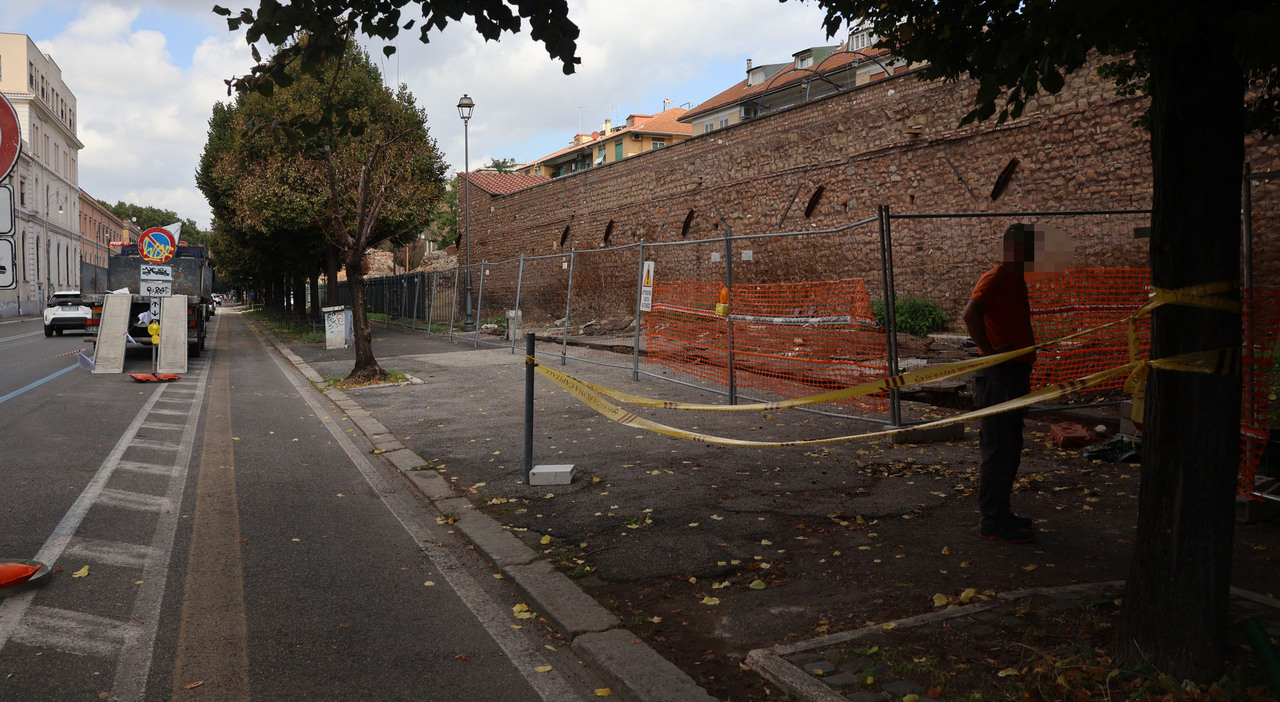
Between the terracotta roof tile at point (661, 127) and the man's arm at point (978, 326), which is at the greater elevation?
the terracotta roof tile at point (661, 127)

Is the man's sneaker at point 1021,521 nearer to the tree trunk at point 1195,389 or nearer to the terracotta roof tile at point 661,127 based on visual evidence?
the tree trunk at point 1195,389

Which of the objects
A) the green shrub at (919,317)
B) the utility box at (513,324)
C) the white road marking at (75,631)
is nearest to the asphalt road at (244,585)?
the white road marking at (75,631)

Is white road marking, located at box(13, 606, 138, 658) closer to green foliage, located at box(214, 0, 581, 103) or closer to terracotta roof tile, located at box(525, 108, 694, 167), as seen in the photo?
green foliage, located at box(214, 0, 581, 103)

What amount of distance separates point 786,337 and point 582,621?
6.15 metres

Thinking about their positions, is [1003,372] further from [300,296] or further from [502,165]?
[502,165]

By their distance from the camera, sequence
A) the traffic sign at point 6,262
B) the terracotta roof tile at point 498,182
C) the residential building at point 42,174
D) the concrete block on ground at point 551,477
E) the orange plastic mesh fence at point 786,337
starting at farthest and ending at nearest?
the residential building at point 42,174 < the terracotta roof tile at point 498,182 < the orange plastic mesh fence at point 786,337 < the concrete block on ground at point 551,477 < the traffic sign at point 6,262

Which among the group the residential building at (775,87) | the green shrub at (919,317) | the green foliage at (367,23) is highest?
the residential building at (775,87)

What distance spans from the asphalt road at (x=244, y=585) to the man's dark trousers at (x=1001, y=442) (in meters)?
2.65

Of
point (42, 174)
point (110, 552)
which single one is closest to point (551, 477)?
point (110, 552)

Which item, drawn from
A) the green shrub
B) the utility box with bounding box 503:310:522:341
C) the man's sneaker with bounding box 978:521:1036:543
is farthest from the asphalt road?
the green shrub

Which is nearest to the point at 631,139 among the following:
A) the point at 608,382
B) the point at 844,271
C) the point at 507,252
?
the point at 507,252

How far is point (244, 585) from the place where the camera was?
4.68 meters

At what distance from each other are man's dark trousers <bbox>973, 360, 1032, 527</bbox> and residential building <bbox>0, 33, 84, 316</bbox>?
195 ft

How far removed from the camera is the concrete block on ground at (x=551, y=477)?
6.84 metres
